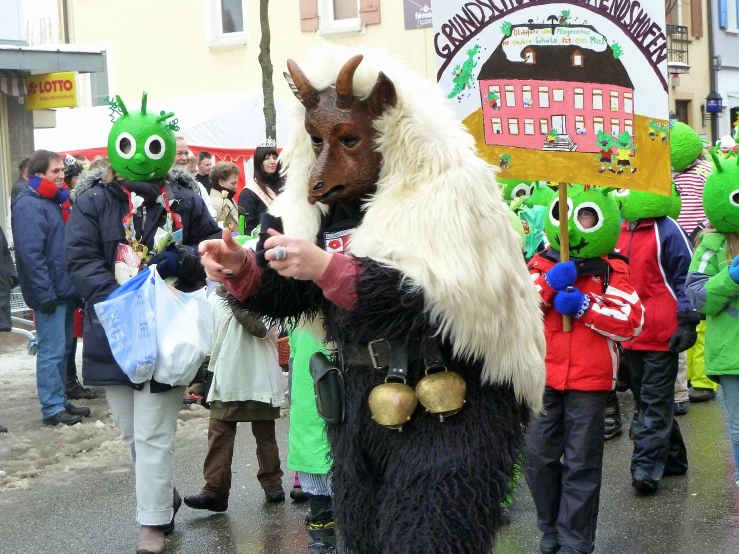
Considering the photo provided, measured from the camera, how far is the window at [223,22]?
72.1ft

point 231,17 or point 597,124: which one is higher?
Answer: point 231,17

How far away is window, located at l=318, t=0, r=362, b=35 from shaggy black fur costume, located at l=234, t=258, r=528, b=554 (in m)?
17.9

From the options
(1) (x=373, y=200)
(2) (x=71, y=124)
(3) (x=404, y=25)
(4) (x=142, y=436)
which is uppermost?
(3) (x=404, y=25)

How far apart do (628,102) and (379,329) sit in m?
2.23

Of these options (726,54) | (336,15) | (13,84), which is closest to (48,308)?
(13,84)

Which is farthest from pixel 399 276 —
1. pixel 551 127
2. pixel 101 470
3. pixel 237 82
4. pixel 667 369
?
pixel 237 82

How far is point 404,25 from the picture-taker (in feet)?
64.3

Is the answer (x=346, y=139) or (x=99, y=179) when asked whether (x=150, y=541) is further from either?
(x=346, y=139)

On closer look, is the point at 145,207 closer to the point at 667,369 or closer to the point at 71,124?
the point at 667,369

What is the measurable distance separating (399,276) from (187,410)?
5.97 metres

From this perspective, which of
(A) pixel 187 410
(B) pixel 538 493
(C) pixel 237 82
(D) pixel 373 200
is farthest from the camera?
(C) pixel 237 82

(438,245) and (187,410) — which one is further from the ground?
(438,245)

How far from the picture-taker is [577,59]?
15.6 ft

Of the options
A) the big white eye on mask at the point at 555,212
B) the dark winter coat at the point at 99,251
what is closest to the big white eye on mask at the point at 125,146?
the dark winter coat at the point at 99,251
